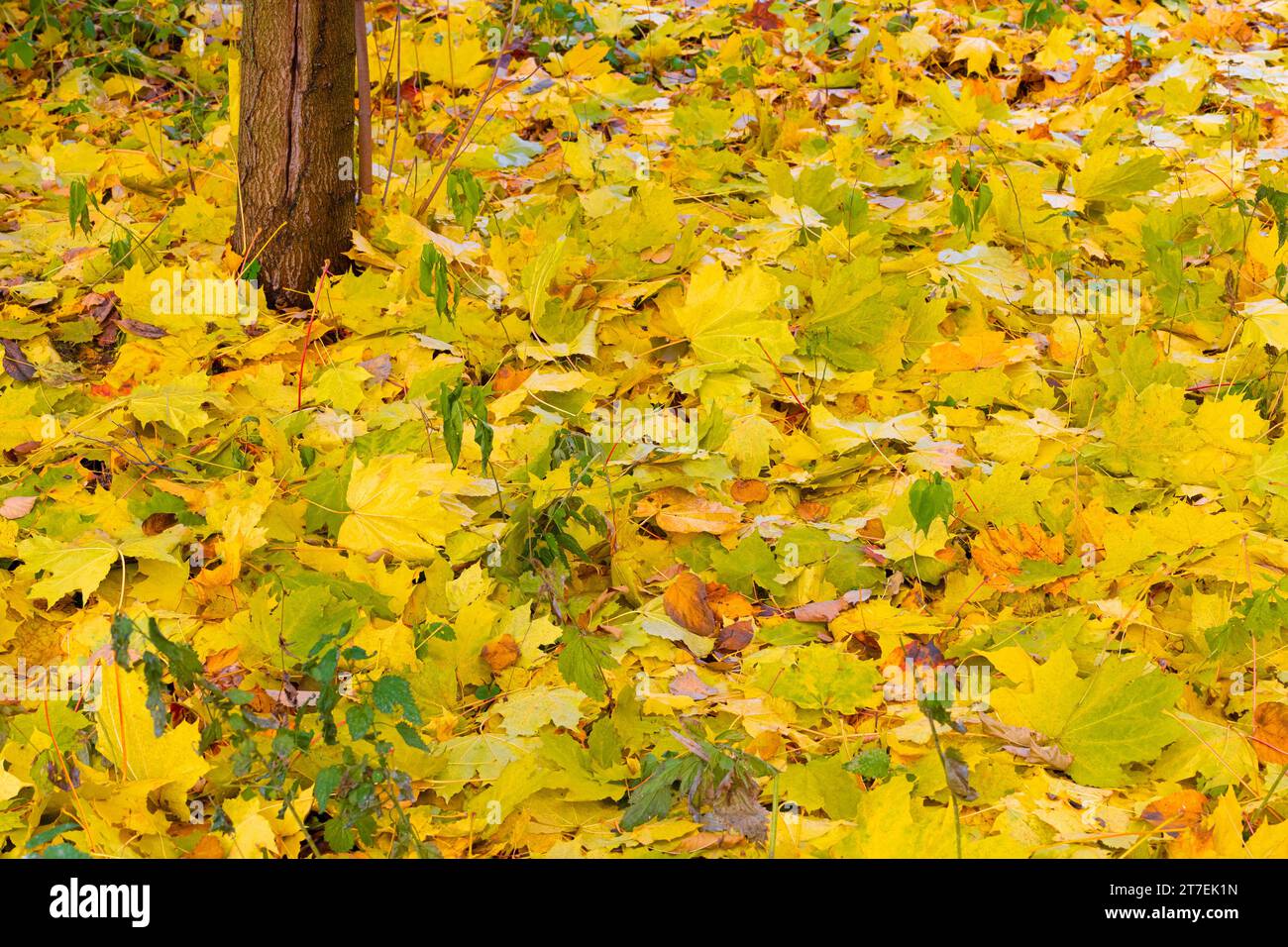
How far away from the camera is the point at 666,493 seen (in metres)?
2.32

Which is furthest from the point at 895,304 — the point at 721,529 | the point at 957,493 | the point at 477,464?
the point at 477,464

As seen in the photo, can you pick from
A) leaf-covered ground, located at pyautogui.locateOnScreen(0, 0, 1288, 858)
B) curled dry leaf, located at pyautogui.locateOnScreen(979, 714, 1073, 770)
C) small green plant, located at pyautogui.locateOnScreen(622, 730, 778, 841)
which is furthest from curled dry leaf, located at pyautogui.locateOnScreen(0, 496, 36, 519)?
curled dry leaf, located at pyautogui.locateOnScreen(979, 714, 1073, 770)

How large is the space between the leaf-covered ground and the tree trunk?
72 mm

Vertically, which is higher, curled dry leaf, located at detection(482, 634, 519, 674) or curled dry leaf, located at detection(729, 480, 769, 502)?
curled dry leaf, located at detection(729, 480, 769, 502)

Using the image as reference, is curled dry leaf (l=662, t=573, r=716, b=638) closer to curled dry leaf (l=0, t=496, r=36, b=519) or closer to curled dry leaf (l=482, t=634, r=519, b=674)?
curled dry leaf (l=482, t=634, r=519, b=674)

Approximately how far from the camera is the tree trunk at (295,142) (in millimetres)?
2723

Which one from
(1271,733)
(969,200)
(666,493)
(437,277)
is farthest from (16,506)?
(969,200)

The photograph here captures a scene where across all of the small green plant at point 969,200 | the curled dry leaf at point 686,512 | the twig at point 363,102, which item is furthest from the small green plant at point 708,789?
the twig at point 363,102

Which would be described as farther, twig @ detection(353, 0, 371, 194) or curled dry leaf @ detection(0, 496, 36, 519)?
twig @ detection(353, 0, 371, 194)

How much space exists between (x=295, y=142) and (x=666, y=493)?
4.20 feet

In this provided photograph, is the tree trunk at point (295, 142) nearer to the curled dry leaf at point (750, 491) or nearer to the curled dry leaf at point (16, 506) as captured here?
the curled dry leaf at point (16, 506)

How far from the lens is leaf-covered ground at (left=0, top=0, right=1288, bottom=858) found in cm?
169

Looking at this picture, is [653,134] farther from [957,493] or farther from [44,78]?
[44,78]

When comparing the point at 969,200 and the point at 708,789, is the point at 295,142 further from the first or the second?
the point at 708,789
